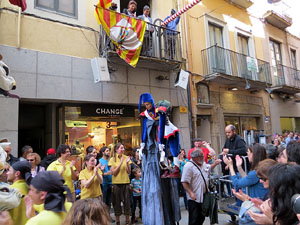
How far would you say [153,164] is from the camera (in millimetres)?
4121

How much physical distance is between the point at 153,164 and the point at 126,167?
1.70 metres

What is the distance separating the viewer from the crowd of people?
179 centimetres

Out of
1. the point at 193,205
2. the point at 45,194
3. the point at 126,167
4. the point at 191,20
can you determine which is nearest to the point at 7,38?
the point at 126,167

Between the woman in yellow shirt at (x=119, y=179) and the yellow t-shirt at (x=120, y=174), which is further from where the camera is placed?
the yellow t-shirt at (x=120, y=174)

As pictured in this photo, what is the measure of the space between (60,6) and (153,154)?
5.74 m

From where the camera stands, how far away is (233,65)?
11570mm

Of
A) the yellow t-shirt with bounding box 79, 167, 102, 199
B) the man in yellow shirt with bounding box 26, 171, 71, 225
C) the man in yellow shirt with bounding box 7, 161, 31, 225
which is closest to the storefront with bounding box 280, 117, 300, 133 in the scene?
the yellow t-shirt with bounding box 79, 167, 102, 199

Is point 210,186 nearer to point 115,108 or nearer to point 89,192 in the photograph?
point 89,192

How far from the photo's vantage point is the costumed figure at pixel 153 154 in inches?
153

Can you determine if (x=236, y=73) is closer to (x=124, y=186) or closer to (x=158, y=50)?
(x=158, y=50)

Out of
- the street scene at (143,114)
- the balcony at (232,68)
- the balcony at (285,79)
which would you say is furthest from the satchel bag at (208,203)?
the balcony at (285,79)

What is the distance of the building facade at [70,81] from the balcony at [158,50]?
0.03 meters

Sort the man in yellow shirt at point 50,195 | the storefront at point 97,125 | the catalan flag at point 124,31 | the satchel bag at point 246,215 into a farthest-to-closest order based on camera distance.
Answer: the storefront at point 97,125 < the catalan flag at point 124,31 < the satchel bag at point 246,215 < the man in yellow shirt at point 50,195

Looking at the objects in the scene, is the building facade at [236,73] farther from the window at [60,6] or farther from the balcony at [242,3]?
the window at [60,6]
